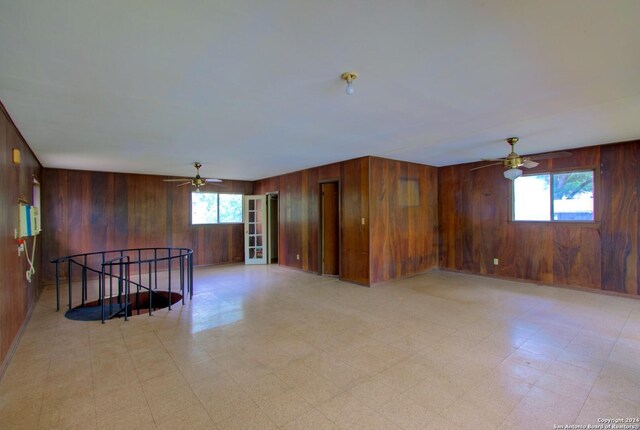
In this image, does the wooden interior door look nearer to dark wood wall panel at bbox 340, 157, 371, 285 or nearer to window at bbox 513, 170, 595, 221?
dark wood wall panel at bbox 340, 157, 371, 285

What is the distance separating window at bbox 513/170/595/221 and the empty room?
4 cm

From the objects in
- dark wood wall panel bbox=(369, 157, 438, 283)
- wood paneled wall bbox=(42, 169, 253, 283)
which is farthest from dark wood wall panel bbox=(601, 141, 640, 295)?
wood paneled wall bbox=(42, 169, 253, 283)

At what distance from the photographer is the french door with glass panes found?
8.59m

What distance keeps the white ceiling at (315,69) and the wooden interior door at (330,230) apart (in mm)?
2441

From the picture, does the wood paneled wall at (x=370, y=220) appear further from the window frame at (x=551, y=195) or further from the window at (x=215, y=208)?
the window at (x=215, y=208)

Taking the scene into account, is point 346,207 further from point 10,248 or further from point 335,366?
point 10,248

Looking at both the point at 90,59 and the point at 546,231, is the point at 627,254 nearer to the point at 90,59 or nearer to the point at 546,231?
the point at 546,231

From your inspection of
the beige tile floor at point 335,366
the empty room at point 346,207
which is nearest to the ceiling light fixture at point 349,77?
the empty room at point 346,207

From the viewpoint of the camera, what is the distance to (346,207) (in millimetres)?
6094

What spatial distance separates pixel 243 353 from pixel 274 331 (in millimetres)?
600

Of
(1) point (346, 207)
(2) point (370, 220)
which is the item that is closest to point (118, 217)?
(1) point (346, 207)

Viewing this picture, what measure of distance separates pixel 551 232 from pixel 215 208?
8.04 meters

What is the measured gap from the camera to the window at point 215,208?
324 inches

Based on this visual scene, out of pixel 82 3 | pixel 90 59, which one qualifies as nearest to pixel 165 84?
pixel 90 59
